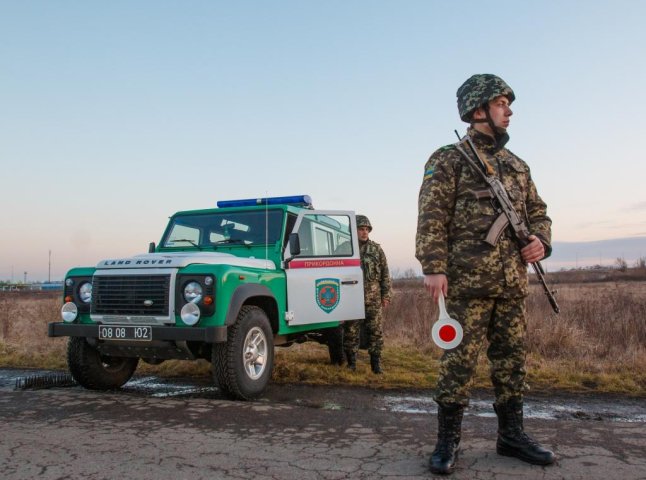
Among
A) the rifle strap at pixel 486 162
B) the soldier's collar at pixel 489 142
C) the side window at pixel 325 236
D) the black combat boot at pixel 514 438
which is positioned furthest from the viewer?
the side window at pixel 325 236

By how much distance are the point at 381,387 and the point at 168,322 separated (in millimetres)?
2292

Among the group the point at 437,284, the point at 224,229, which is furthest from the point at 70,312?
the point at 437,284

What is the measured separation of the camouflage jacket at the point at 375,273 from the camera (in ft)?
23.7

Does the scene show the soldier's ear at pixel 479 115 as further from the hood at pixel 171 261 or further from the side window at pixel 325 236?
the side window at pixel 325 236

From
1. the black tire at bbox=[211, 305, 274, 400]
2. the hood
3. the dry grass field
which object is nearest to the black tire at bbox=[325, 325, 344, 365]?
the dry grass field

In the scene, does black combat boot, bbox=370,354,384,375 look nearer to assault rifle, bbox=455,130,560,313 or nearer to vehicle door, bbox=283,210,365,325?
vehicle door, bbox=283,210,365,325

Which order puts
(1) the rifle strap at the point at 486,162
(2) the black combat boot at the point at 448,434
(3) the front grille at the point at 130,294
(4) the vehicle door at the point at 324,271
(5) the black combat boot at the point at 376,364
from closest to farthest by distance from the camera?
(2) the black combat boot at the point at 448,434, (1) the rifle strap at the point at 486,162, (3) the front grille at the point at 130,294, (4) the vehicle door at the point at 324,271, (5) the black combat boot at the point at 376,364

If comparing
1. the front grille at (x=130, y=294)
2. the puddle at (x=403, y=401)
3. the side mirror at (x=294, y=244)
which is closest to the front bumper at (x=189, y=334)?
the front grille at (x=130, y=294)

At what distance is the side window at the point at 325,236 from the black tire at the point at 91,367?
224 cm

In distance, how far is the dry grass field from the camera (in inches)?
247

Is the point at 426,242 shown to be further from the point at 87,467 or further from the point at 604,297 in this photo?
the point at 604,297

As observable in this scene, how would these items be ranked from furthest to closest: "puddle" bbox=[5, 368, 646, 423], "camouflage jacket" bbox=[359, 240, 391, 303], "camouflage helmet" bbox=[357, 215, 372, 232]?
"camouflage helmet" bbox=[357, 215, 372, 232] → "camouflage jacket" bbox=[359, 240, 391, 303] → "puddle" bbox=[5, 368, 646, 423]

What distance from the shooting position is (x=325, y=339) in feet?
23.5

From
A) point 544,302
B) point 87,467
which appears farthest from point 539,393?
point 544,302
